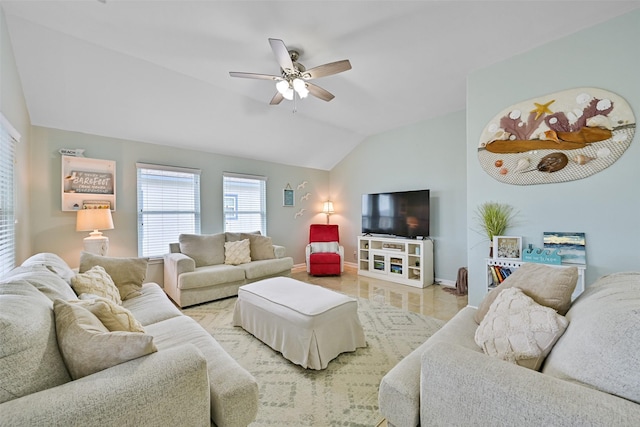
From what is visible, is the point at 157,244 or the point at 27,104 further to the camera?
the point at 157,244

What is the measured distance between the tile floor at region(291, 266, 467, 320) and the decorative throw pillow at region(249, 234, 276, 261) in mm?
889

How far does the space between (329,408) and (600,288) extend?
64.0 inches

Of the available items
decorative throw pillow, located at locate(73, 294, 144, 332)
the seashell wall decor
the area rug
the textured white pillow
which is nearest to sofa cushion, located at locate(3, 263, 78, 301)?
decorative throw pillow, located at locate(73, 294, 144, 332)

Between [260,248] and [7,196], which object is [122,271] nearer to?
[7,196]

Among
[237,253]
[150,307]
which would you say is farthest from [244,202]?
[150,307]

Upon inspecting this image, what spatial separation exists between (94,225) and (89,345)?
2.76 metres

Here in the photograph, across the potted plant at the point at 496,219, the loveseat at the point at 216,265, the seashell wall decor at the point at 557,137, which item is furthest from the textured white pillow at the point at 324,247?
the seashell wall decor at the point at 557,137

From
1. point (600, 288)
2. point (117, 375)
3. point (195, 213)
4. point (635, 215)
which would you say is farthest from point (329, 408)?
point (195, 213)

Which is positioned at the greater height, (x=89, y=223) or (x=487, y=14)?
(x=487, y=14)

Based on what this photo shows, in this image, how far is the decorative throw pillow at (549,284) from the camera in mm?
1332

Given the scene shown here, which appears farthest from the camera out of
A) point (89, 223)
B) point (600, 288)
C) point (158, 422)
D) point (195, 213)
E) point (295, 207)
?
point (295, 207)

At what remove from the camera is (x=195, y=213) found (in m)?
4.26

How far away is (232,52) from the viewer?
8.63 ft

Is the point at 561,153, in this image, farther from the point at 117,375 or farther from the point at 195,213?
the point at 195,213
